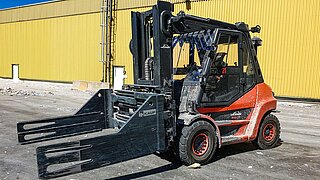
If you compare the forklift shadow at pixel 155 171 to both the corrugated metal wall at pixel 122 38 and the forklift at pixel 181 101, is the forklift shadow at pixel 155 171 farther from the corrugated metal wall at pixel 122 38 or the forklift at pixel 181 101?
the corrugated metal wall at pixel 122 38

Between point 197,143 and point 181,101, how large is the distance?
2.81 feet

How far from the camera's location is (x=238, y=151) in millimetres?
7086

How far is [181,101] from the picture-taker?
6316mm

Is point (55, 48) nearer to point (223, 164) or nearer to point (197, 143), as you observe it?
point (197, 143)

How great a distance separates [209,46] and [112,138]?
8.65 feet

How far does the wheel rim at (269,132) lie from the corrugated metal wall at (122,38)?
9134 mm

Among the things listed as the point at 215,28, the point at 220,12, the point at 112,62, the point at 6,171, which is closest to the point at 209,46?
the point at 215,28

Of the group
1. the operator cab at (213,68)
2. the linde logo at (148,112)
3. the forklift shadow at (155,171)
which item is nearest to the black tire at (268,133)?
the operator cab at (213,68)

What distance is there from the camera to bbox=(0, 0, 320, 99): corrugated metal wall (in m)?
15.5

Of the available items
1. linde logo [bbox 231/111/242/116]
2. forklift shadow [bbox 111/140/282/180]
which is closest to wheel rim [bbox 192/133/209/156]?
forklift shadow [bbox 111/140/282/180]

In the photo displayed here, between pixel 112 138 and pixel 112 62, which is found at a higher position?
pixel 112 62

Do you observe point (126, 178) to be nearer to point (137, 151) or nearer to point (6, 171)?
point (137, 151)

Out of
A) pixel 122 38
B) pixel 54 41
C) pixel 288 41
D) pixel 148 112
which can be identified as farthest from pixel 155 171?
pixel 54 41

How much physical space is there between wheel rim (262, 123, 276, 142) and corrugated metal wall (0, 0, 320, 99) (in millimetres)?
9134
